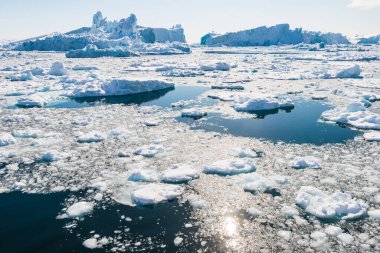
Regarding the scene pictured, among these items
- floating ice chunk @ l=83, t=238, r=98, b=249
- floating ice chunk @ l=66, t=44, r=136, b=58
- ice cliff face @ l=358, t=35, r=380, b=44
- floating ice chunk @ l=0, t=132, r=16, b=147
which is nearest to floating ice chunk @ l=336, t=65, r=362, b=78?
floating ice chunk @ l=0, t=132, r=16, b=147

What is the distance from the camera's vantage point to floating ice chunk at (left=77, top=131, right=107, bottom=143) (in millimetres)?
7211

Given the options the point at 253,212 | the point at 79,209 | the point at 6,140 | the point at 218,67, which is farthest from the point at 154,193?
the point at 218,67

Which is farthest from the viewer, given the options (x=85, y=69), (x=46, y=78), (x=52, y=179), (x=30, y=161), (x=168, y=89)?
(x=85, y=69)

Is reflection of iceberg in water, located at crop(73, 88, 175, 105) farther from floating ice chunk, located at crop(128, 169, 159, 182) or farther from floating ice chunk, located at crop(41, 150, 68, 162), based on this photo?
floating ice chunk, located at crop(128, 169, 159, 182)

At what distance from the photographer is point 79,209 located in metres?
4.32

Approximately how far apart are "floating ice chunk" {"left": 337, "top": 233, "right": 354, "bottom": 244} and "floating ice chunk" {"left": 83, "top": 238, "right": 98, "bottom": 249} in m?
2.71

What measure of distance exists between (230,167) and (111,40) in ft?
148

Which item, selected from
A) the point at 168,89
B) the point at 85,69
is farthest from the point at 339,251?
the point at 85,69

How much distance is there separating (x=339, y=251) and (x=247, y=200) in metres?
1.39

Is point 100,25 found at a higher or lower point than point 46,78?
higher

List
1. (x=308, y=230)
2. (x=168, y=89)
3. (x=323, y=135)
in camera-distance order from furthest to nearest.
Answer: (x=168, y=89) < (x=323, y=135) < (x=308, y=230)

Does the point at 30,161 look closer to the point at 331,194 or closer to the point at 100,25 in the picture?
the point at 331,194

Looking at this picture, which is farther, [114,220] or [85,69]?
[85,69]

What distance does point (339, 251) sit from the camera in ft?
11.3
